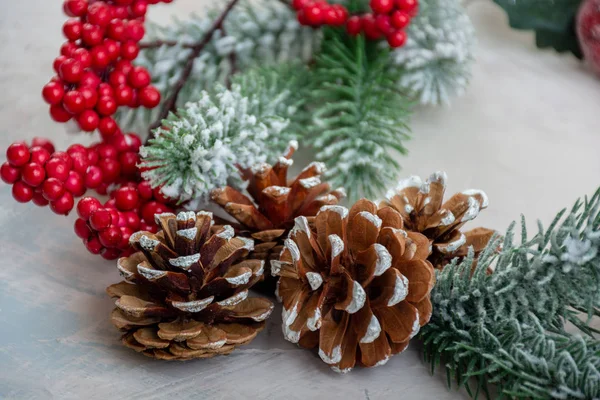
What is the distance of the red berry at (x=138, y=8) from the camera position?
553 mm

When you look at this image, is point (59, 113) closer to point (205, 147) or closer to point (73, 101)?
point (73, 101)

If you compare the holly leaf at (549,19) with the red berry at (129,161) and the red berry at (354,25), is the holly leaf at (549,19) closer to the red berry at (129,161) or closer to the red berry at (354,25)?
the red berry at (354,25)

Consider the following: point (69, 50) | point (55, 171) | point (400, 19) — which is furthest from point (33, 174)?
point (400, 19)

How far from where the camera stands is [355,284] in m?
0.39

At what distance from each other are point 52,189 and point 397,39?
339mm

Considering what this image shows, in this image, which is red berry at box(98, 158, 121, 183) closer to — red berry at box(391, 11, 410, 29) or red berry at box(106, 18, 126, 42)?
red berry at box(106, 18, 126, 42)

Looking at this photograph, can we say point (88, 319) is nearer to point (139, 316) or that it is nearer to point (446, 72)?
point (139, 316)

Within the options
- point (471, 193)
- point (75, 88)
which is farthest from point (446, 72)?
point (75, 88)

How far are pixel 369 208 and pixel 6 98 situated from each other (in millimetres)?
456

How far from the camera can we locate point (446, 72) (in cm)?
66

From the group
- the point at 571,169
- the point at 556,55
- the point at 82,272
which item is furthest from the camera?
the point at 556,55

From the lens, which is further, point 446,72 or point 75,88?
point 446,72

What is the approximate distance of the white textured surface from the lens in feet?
1.36

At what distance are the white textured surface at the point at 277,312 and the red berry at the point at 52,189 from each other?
0.19 feet
